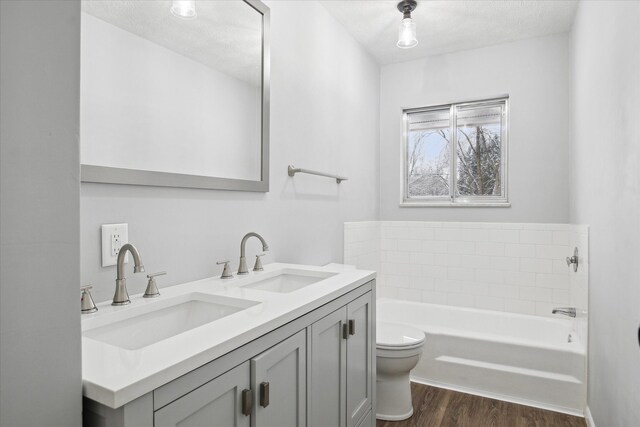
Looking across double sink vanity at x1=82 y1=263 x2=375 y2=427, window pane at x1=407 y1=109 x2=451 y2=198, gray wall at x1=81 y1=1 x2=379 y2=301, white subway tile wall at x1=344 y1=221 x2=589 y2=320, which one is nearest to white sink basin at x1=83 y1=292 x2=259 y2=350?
double sink vanity at x1=82 y1=263 x2=375 y2=427

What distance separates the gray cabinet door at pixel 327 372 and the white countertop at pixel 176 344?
0.10 meters

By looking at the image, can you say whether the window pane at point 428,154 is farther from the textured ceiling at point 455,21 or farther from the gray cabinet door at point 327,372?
the gray cabinet door at point 327,372

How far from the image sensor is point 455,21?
275 centimetres

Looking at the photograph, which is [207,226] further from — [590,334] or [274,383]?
[590,334]

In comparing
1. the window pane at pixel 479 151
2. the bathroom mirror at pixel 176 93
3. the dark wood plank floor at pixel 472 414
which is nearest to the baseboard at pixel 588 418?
the dark wood plank floor at pixel 472 414

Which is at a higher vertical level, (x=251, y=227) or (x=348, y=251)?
(x=251, y=227)

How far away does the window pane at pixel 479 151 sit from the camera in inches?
126

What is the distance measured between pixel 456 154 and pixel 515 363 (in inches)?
68.1

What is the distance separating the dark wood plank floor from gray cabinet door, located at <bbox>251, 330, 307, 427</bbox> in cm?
120

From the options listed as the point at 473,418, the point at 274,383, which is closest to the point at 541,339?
the point at 473,418

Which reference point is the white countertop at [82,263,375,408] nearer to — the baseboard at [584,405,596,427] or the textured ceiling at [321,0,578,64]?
the baseboard at [584,405,596,427]

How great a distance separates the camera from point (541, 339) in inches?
112

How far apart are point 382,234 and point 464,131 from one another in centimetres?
116

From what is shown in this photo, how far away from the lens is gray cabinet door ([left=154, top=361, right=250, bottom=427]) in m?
0.76
